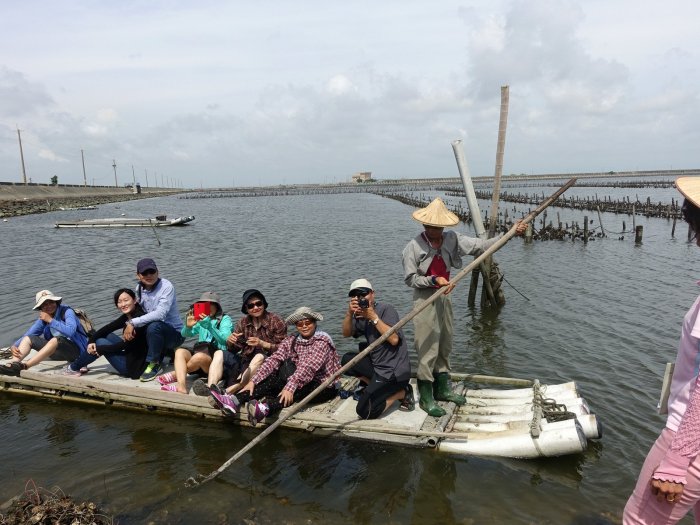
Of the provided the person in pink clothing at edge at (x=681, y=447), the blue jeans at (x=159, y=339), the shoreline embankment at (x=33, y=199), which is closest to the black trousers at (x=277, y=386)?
the blue jeans at (x=159, y=339)

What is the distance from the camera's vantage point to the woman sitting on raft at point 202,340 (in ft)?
21.8

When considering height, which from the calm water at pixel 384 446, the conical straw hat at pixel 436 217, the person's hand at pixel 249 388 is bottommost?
the calm water at pixel 384 446

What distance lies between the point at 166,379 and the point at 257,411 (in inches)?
80.8

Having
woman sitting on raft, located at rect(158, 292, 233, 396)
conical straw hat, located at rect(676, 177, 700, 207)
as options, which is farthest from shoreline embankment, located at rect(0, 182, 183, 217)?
conical straw hat, located at rect(676, 177, 700, 207)

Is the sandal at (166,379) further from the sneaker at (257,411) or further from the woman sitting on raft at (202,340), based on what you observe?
the sneaker at (257,411)

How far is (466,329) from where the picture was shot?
11.5 metres

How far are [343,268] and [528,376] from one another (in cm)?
1169

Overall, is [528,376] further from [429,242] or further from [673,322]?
[673,322]

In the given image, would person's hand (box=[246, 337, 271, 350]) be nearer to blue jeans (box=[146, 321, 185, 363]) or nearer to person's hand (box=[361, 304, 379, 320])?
blue jeans (box=[146, 321, 185, 363])

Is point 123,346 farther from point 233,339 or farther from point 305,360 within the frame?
point 305,360

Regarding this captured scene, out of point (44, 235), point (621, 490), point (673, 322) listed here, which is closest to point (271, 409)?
point (621, 490)

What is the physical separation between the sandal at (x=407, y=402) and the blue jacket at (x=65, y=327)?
546 cm

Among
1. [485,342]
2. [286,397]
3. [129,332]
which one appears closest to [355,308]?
[286,397]

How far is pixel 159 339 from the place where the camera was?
7.24 m
